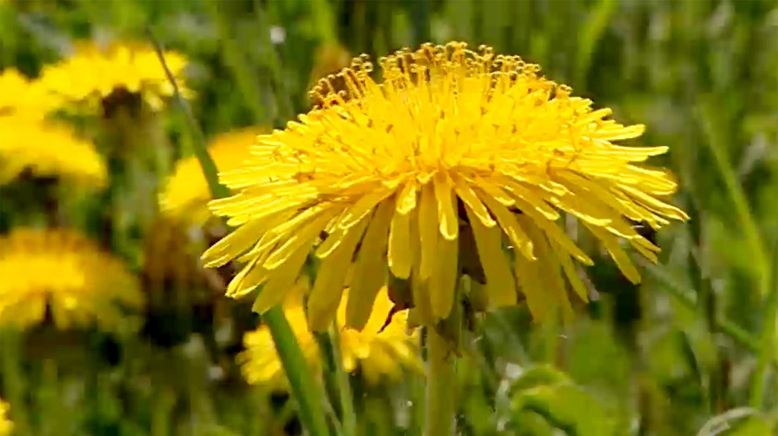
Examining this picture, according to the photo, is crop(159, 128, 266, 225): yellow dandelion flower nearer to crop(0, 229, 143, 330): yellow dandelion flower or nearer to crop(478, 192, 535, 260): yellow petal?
crop(0, 229, 143, 330): yellow dandelion flower

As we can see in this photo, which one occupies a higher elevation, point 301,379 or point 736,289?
point 301,379

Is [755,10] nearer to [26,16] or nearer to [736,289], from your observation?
[736,289]

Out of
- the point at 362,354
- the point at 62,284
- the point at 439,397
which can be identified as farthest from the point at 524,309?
the point at 439,397

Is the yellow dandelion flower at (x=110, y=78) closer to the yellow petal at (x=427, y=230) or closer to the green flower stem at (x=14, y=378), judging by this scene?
the green flower stem at (x=14, y=378)

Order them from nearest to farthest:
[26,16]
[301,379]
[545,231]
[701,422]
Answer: [545,231]
[301,379]
[701,422]
[26,16]

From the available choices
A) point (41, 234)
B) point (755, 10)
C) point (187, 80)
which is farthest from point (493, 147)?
point (755, 10)

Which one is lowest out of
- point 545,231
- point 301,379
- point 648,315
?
point 648,315

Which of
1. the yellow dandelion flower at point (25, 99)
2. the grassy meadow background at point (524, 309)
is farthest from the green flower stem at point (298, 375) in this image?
the yellow dandelion flower at point (25, 99)
